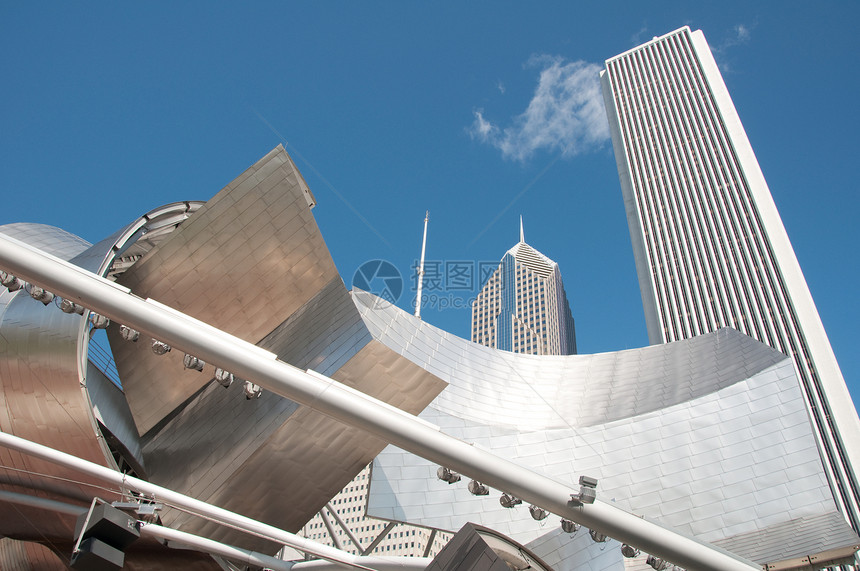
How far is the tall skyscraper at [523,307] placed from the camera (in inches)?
4833

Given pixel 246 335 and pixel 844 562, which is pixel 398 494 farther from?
pixel 844 562

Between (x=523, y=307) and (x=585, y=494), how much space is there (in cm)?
12094

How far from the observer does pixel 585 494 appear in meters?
7.28

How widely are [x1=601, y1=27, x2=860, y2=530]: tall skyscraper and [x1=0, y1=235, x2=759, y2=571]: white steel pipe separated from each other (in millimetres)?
51533

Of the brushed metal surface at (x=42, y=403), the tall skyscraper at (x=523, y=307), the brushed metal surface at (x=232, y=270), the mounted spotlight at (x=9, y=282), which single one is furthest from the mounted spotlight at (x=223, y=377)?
the tall skyscraper at (x=523, y=307)

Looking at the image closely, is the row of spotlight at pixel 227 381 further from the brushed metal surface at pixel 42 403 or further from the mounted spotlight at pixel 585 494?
the brushed metal surface at pixel 42 403

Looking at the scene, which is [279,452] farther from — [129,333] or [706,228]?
[706,228]

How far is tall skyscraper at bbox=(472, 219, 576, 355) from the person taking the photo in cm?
12275

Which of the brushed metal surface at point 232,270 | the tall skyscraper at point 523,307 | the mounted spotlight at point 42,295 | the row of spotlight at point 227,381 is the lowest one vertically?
the row of spotlight at point 227,381

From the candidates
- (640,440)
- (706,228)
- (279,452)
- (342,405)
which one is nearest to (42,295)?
(342,405)

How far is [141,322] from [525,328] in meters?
119

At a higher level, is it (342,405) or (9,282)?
(9,282)

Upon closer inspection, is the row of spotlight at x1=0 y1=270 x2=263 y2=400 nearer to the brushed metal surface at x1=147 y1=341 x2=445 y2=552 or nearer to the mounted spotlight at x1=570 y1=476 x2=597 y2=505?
the mounted spotlight at x1=570 y1=476 x2=597 y2=505

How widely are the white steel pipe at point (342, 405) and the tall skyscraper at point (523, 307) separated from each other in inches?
4436
